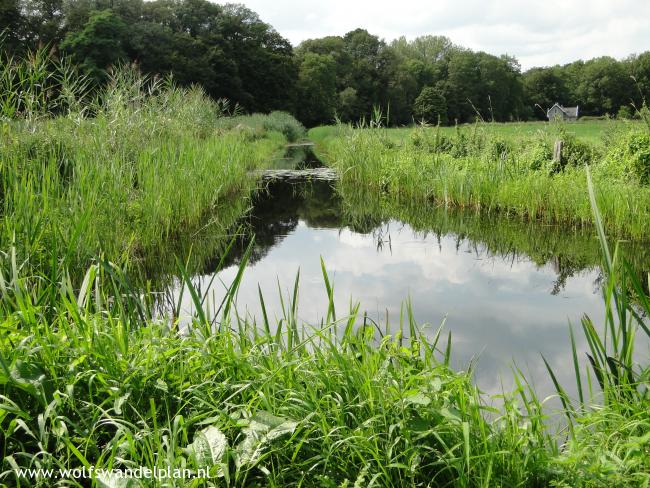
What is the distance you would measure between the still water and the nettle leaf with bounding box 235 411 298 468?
86 centimetres

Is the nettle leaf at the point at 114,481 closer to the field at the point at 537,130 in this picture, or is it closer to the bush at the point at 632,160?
the bush at the point at 632,160

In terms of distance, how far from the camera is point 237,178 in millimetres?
11719

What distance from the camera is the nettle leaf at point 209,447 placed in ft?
5.74

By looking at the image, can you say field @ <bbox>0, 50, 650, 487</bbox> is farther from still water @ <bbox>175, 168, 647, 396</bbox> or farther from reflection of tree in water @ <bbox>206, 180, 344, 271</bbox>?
reflection of tree in water @ <bbox>206, 180, 344, 271</bbox>

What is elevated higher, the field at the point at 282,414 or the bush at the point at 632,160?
the bush at the point at 632,160

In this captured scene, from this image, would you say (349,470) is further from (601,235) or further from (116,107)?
(116,107)

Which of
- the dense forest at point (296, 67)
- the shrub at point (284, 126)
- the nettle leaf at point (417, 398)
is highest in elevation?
the dense forest at point (296, 67)

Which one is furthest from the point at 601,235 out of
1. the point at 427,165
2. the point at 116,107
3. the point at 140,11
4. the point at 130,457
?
the point at 140,11

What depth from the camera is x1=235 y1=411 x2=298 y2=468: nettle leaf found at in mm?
1796

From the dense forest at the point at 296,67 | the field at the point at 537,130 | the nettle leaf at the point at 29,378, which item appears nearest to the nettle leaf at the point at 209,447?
the nettle leaf at the point at 29,378

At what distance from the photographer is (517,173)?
31.2ft

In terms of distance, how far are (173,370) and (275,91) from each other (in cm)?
5322

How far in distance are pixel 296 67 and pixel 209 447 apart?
58.9 meters

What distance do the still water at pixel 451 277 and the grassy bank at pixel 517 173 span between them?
44cm
